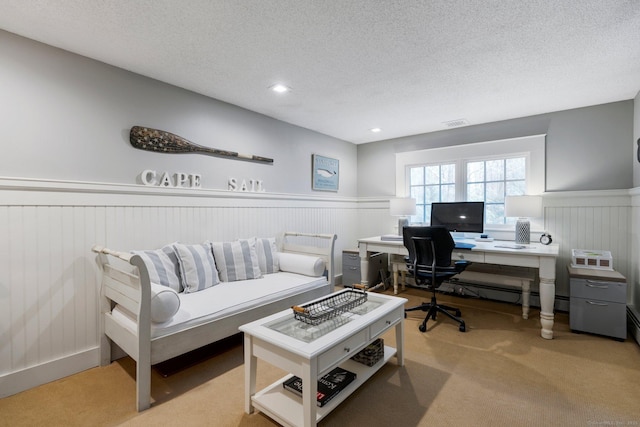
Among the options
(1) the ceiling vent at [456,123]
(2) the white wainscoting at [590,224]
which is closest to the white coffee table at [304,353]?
(2) the white wainscoting at [590,224]

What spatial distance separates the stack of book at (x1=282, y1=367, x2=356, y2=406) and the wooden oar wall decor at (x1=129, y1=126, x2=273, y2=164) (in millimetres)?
2030

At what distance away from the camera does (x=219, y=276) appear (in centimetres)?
264

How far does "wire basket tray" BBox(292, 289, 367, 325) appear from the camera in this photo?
68.1 inches

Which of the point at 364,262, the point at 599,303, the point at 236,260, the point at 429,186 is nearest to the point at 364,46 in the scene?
the point at 236,260

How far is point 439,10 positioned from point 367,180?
3180mm

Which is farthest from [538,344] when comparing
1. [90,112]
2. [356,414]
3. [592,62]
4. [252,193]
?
[90,112]

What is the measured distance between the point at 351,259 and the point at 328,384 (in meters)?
2.40

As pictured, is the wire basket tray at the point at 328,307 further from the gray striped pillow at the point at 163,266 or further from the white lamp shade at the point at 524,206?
the white lamp shade at the point at 524,206

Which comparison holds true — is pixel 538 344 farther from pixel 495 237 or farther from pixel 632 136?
pixel 632 136

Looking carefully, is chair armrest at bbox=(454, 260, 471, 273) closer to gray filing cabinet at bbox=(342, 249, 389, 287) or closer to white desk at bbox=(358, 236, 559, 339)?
white desk at bbox=(358, 236, 559, 339)

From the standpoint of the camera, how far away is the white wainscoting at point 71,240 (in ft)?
5.99

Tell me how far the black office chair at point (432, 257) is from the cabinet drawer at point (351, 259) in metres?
1.10

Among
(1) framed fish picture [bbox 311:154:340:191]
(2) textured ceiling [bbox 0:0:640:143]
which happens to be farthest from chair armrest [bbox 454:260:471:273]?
(1) framed fish picture [bbox 311:154:340:191]

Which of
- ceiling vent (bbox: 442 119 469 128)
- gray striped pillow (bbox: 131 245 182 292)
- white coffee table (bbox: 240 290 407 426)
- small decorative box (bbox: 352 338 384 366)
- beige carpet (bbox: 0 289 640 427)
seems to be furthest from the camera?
ceiling vent (bbox: 442 119 469 128)
